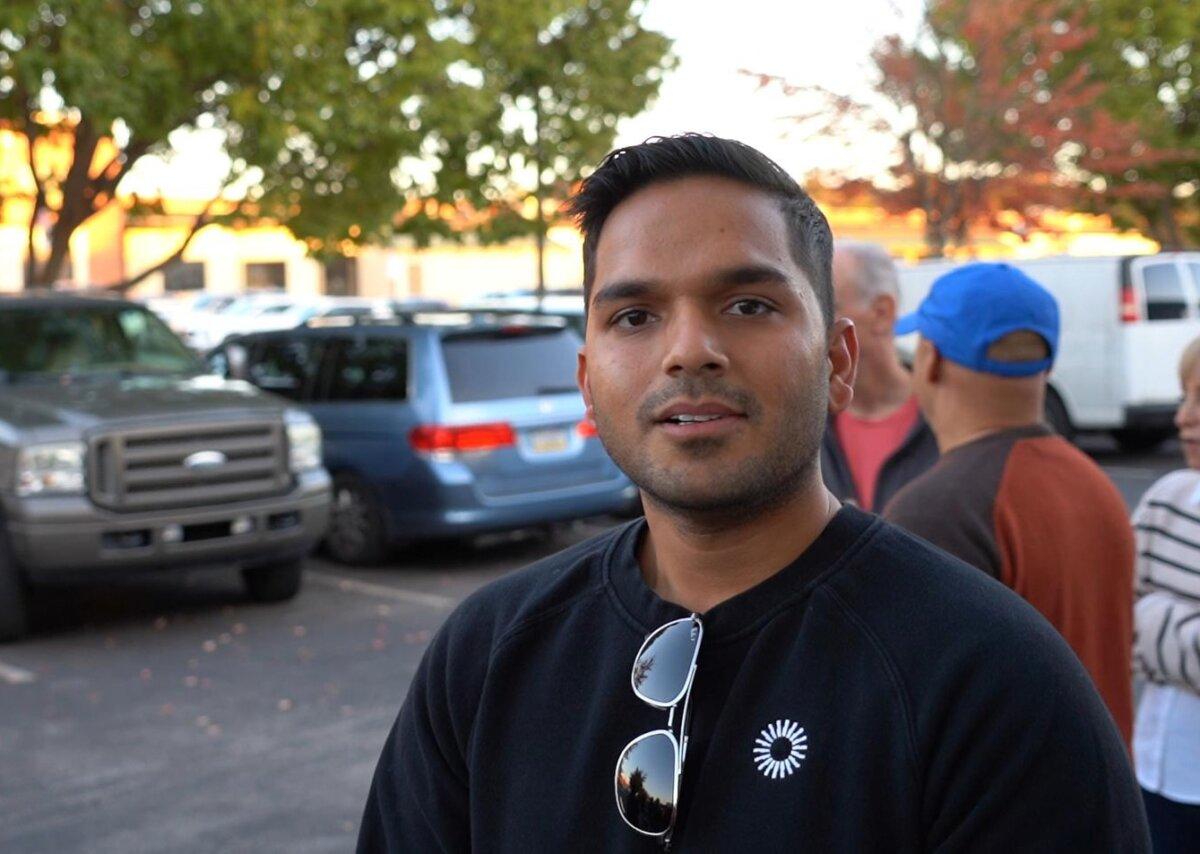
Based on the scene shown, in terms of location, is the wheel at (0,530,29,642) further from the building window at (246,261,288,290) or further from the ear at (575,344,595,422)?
the building window at (246,261,288,290)

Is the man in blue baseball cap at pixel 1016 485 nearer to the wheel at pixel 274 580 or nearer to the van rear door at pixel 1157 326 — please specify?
the wheel at pixel 274 580

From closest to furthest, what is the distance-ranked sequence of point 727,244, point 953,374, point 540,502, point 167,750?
point 727,244
point 953,374
point 167,750
point 540,502

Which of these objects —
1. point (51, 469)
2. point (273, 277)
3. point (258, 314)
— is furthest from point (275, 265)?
point (51, 469)

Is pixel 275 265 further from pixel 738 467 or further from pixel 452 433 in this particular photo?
pixel 738 467

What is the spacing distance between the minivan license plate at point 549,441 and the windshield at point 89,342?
2.33 m

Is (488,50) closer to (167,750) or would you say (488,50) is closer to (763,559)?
(167,750)

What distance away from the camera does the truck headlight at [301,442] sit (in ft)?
31.4

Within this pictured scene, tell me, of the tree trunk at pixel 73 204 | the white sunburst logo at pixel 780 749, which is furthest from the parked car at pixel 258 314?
the white sunburst logo at pixel 780 749

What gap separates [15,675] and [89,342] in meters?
2.69

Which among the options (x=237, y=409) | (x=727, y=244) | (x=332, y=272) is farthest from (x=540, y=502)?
(x=332, y=272)

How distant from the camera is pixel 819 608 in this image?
1.64m

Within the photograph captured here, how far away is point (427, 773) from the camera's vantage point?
187 centimetres

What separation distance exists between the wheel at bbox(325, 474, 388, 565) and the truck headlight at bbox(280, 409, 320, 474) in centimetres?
134

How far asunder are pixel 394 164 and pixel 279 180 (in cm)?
123
